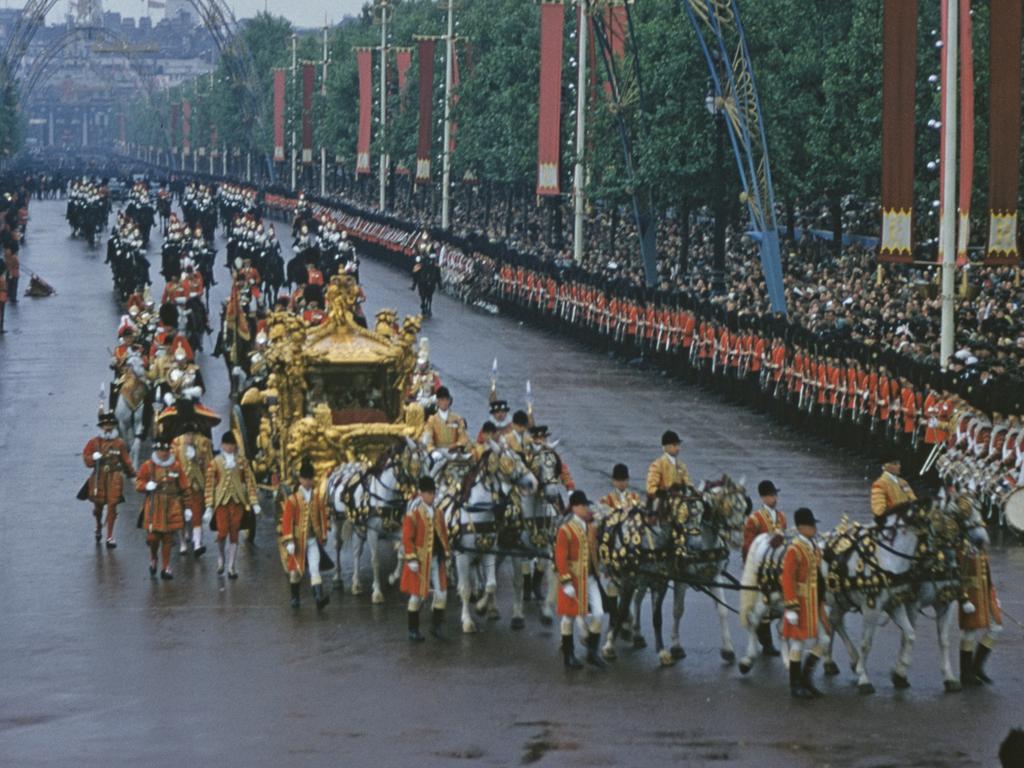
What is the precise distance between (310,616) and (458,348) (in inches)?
971

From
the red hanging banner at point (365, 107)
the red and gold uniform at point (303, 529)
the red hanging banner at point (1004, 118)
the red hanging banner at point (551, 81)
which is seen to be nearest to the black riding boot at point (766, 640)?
the red and gold uniform at point (303, 529)

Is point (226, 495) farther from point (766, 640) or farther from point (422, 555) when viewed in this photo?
point (766, 640)

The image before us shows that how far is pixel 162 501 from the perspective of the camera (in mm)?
20875

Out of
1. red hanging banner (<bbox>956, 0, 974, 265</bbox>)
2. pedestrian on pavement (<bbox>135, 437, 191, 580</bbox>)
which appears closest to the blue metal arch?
red hanging banner (<bbox>956, 0, 974, 265</bbox>)

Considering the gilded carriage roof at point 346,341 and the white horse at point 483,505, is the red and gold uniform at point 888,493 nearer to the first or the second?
the white horse at point 483,505

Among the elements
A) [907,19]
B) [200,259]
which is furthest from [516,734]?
[200,259]

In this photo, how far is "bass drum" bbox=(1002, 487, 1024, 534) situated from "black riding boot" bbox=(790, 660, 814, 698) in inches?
Result: 278

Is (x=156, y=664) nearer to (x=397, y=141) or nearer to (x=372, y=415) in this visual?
(x=372, y=415)

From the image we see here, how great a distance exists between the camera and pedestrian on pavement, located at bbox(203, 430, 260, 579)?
824 inches

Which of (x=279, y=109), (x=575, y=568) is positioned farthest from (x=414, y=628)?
(x=279, y=109)

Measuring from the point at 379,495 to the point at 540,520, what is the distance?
1766mm

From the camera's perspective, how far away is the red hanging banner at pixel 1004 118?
95.2 ft

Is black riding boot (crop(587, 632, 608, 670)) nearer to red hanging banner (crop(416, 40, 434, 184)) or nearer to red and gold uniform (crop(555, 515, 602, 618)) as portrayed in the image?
red and gold uniform (crop(555, 515, 602, 618))

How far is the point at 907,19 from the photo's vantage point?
96.7 feet
